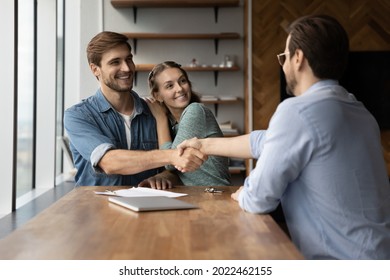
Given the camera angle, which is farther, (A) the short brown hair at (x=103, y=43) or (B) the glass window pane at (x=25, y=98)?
(B) the glass window pane at (x=25, y=98)

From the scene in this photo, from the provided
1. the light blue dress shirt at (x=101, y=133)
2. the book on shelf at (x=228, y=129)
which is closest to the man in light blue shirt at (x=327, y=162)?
the light blue dress shirt at (x=101, y=133)

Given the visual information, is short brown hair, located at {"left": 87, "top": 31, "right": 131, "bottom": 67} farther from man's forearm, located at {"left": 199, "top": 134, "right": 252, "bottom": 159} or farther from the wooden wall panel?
the wooden wall panel

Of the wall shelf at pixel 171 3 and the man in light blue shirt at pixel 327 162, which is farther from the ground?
the wall shelf at pixel 171 3

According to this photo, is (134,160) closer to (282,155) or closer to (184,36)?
(282,155)

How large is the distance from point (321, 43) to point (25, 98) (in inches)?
205

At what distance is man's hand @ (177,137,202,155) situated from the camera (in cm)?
219

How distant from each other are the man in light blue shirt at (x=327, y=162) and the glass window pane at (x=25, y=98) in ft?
15.8

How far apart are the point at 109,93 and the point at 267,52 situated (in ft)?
12.7

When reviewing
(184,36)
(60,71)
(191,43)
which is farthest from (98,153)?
(60,71)

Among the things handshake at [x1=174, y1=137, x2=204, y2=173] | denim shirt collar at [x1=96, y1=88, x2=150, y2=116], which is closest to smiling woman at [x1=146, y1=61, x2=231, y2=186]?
denim shirt collar at [x1=96, y1=88, x2=150, y2=116]

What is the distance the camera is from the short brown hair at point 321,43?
1510 mm

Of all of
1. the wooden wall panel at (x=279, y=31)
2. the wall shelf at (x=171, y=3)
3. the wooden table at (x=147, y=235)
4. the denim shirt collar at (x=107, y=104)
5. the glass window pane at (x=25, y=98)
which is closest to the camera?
the wooden table at (x=147, y=235)

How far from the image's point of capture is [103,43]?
107 inches

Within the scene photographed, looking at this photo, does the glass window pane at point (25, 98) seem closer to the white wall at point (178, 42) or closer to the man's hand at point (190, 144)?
the white wall at point (178, 42)
